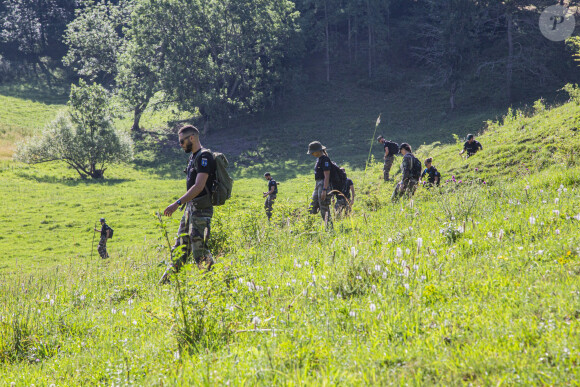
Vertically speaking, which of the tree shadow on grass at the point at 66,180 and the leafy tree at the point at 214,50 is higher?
the leafy tree at the point at 214,50

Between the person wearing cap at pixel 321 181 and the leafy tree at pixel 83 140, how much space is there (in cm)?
3366

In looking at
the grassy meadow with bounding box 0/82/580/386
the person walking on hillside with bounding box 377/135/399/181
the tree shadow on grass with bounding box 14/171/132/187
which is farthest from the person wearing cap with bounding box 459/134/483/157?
the tree shadow on grass with bounding box 14/171/132/187

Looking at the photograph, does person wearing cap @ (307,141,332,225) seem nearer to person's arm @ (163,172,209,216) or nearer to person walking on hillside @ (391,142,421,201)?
person walking on hillside @ (391,142,421,201)

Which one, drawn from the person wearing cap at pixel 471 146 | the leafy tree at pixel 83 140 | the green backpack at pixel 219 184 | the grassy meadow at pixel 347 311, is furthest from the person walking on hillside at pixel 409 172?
the leafy tree at pixel 83 140

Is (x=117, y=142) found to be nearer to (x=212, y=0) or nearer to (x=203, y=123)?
(x=203, y=123)

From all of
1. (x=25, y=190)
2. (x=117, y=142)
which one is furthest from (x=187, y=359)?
(x=117, y=142)

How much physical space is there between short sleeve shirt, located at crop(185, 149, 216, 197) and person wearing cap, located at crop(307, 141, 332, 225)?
11.5 ft

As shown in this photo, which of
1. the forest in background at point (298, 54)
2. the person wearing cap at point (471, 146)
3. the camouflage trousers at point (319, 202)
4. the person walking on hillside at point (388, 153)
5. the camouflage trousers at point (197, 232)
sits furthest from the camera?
the forest in background at point (298, 54)

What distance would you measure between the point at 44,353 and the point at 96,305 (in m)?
1.56

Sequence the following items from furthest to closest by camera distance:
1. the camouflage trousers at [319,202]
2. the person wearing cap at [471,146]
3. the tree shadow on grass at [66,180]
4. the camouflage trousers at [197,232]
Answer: the tree shadow on grass at [66,180], the person wearing cap at [471,146], the camouflage trousers at [319,202], the camouflage trousers at [197,232]

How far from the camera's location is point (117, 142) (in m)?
40.3

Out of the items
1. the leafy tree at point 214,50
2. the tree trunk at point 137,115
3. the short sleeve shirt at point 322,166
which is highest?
the leafy tree at point 214,50

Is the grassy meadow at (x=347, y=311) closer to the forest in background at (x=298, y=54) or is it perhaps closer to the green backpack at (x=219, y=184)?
the green backpack at (x=219, y=184)

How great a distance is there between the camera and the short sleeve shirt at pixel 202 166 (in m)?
6.71
